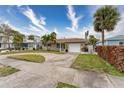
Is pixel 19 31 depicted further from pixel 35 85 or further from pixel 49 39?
pixel 35 85

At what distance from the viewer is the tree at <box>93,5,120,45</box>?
14.5m

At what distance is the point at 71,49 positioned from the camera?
2159 cm

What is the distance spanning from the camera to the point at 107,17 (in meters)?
14.8

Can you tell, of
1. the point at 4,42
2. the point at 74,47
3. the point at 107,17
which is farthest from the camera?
the point at 4,42

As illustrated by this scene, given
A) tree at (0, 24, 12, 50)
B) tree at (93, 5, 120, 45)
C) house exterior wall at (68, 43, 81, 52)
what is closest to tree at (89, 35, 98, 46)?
house exterior wall at (68, 43, 81, 52)

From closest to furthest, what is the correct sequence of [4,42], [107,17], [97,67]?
1. [97,67]
2. [107,17]
3. [4,42]

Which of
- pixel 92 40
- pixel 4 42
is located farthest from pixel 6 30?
pixel 92 40

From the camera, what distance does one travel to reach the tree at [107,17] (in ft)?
47.5

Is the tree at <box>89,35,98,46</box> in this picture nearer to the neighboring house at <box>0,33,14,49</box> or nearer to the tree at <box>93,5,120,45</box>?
the tree at <box>93,5,120,45</box>

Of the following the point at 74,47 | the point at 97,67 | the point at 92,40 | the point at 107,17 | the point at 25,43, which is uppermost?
the point at 107,17

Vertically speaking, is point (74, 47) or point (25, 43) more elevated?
point (25, 43)

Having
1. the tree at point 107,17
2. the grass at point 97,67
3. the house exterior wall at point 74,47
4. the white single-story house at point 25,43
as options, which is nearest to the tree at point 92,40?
the house exterior wall at point 74,47

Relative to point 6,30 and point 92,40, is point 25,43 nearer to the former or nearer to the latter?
point 6,30
